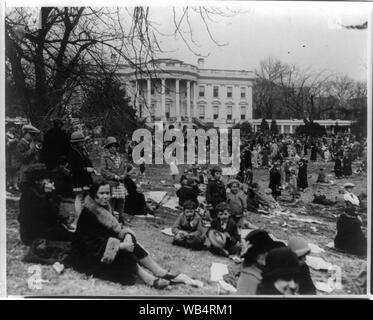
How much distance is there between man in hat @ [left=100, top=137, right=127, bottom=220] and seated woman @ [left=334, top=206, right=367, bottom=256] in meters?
2.77

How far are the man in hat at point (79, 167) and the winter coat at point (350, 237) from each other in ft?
10.6

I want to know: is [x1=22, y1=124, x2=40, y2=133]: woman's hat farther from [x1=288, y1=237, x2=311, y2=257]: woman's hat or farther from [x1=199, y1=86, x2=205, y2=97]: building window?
[x1=288, y1=237, x2=311, y2=257]: woman's hat

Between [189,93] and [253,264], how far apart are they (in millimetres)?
2322

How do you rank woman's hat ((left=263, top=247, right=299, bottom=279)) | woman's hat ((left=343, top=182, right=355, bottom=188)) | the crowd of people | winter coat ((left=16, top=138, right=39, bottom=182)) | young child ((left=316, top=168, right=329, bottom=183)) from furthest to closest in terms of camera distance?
1. young child ((left=316, top=168, right=329, bottom=183))
2. woman's hat ((left=343, top=182, right=355, bottom=188))
3. winter coat ((left=16, top=138, right=39, bottom=182))
4. the crowd of people
5. woman's hat ((left=263, top=247, right=299, bottom=279))

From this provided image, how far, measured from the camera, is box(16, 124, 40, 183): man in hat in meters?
5.50

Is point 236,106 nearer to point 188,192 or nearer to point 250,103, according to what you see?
point 250,103

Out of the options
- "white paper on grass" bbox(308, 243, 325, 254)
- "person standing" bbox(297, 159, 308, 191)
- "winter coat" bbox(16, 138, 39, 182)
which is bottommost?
"white paper on grass" bbox(308, 243, 325, 254)

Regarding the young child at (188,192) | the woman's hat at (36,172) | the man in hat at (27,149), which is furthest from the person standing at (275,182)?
the man in hat at (27,149)

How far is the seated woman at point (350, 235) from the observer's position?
552 cm

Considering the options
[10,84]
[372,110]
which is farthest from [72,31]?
[372,110]

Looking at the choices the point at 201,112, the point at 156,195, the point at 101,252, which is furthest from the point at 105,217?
the point at 201,112

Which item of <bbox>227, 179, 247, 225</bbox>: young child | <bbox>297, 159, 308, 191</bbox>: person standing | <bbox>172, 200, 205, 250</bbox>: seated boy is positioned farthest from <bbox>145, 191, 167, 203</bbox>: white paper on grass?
<bbox>297, 159, 308, 191</bbox>: person standing

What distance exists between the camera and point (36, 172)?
545 centimetres
